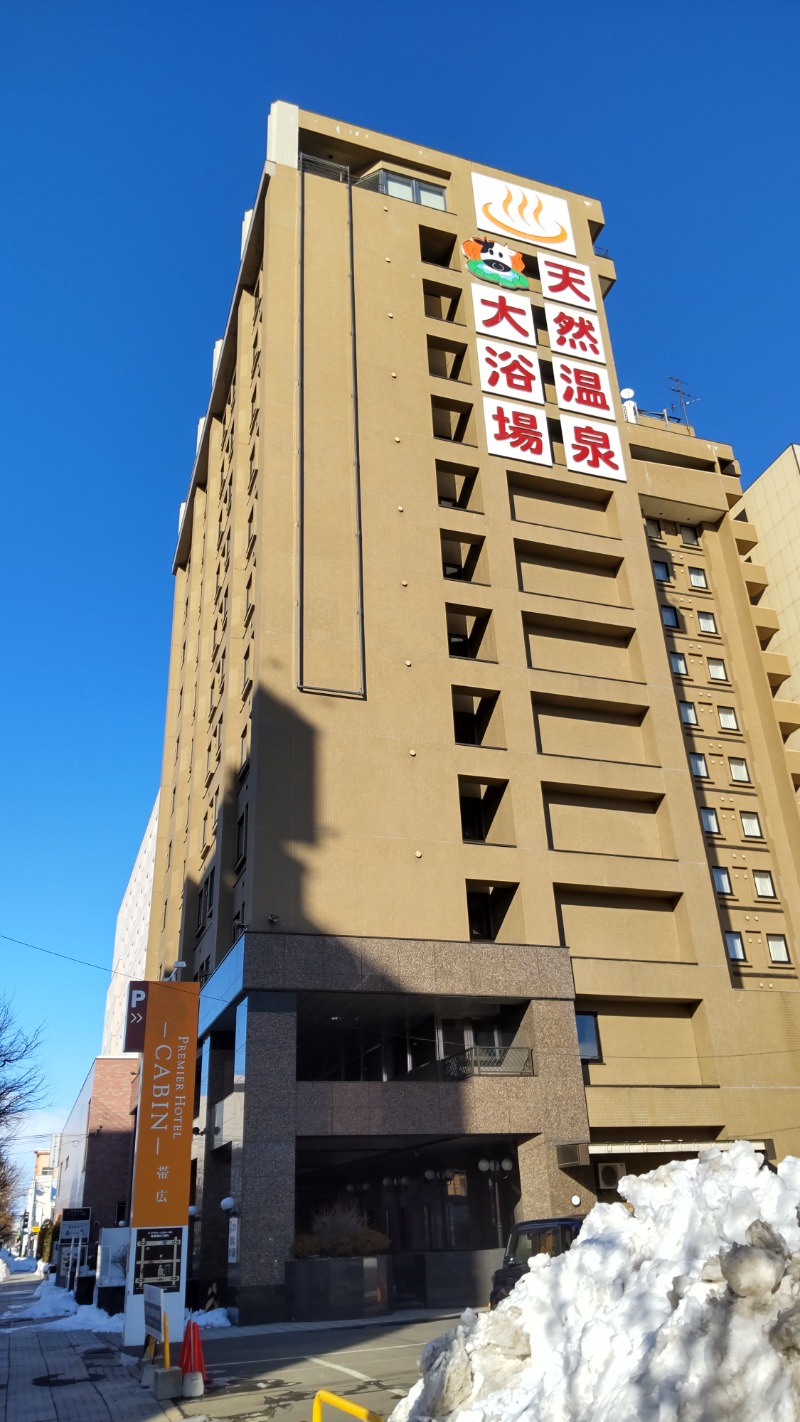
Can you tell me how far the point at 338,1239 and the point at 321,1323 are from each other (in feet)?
9.46

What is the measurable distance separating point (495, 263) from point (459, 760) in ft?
79.4

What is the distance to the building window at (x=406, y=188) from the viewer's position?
44750mm

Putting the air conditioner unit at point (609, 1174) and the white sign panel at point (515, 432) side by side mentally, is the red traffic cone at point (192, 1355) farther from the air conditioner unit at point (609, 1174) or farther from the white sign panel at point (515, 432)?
the white sign panel at point (515, 432)

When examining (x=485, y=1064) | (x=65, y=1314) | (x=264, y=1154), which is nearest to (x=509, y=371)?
(x=485, y=1064)

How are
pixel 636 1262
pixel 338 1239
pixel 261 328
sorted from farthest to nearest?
pixel 261 328 → pixel 338 1239 → pixel 636 1262

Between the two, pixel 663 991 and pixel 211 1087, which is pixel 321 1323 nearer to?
pixel 211 1087

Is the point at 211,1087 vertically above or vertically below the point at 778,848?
below

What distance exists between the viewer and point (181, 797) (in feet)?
175

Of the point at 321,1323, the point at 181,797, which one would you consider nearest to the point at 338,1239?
the point at 321,1323

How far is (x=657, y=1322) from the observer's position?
23.6 ft

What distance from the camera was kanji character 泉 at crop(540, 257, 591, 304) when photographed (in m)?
45.5

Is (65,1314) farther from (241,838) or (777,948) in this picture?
(777,948)

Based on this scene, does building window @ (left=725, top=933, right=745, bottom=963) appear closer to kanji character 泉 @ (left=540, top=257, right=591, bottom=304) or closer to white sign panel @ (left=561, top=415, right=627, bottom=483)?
white sign panel @ (left=561, top=415, right=627, bottom=483)

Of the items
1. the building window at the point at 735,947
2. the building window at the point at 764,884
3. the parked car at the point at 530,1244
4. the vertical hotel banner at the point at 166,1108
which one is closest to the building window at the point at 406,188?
the building window at the point at 764,884
